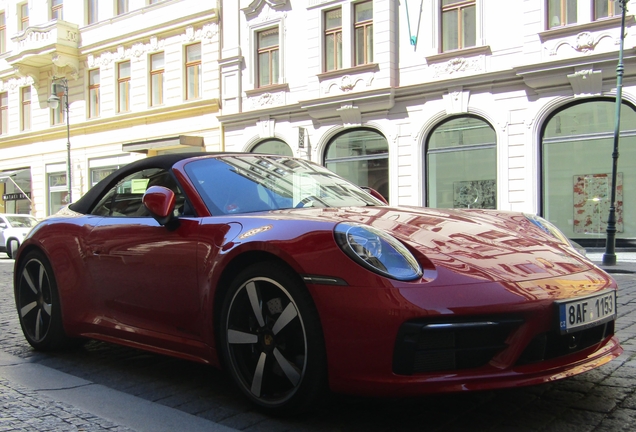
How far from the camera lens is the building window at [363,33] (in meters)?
18.7

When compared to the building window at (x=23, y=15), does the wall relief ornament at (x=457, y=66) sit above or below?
below

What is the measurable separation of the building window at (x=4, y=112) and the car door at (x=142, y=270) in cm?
3028

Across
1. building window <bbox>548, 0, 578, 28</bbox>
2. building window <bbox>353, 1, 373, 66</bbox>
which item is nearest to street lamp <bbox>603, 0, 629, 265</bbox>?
building window <bbox>548, 0, 578, 28</bbox>

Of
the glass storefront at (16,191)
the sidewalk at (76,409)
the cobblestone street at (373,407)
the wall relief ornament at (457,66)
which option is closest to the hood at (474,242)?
the cobblestone street at (373,407)

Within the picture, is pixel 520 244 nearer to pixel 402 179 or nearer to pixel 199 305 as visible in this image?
pixel 199 305

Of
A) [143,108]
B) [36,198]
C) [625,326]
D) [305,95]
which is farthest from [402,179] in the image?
[36,198]

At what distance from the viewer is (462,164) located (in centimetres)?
1752

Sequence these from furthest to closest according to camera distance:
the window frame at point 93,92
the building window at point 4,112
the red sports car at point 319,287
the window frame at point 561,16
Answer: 1. the building window at point 4,112
2. the window frame at point 93,92
3. the window frame at point 561,16
4. the red sports car at point 319,287

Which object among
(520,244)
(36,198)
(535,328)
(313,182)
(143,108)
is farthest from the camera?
(36,198)

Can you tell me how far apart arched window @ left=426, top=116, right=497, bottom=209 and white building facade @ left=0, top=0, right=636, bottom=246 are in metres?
0.04

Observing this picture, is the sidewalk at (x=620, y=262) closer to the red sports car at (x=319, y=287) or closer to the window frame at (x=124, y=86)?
the red sports car at (x=319, y=287)

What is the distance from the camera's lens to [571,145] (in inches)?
627

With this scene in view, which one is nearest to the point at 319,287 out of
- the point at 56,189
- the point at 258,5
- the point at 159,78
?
the point at 258,5

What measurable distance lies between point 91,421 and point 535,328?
191cm
